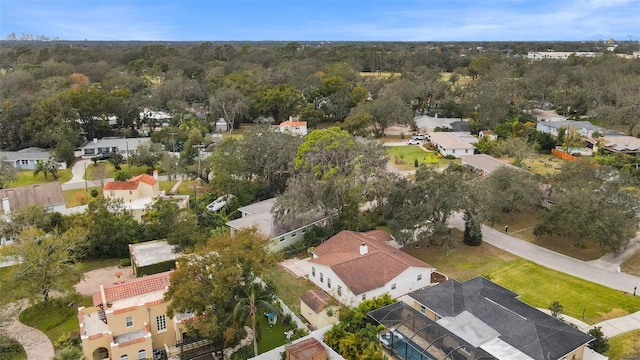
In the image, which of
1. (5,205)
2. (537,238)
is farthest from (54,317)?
(537,238)

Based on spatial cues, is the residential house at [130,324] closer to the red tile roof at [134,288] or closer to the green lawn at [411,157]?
the red tile roof at [134,288]

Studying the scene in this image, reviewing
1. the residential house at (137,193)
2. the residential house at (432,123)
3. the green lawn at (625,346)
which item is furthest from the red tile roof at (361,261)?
the residential house at (432,123)

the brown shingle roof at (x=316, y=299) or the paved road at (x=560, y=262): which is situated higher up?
the brown shingle roof at (x=316, y=299)

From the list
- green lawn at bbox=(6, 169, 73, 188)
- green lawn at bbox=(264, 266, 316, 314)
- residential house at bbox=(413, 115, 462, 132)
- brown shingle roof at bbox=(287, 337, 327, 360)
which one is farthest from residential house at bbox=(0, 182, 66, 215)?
residential house at bbox=(413, 115, 462, 132)

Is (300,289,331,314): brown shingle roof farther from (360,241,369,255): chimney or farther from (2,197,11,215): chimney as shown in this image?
(2,197,11,215): chimney

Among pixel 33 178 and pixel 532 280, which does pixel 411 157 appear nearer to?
pixel 532 280

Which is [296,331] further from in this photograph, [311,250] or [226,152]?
[226,152]
